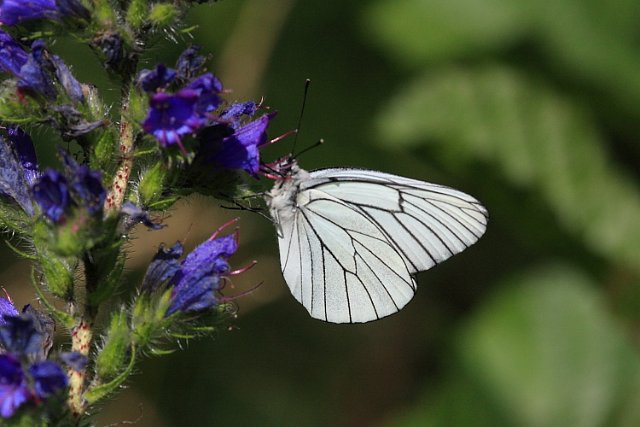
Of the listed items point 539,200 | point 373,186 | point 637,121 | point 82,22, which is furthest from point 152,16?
point 637,121

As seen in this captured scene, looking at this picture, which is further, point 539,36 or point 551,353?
point 539,36

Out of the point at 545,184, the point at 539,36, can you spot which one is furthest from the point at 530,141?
the point at 539,36

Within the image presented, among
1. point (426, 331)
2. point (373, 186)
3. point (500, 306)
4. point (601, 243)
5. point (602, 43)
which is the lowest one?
point (426, 331)

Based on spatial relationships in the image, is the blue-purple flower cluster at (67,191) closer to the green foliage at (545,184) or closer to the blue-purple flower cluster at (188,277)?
the blue-purple flower cluster at (188,277)

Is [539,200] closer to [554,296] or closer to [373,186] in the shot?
[554,296]

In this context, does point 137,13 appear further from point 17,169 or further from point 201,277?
point 201,277

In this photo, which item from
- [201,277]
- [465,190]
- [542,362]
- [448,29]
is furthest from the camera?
[448,29]
